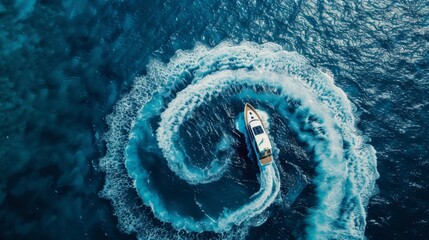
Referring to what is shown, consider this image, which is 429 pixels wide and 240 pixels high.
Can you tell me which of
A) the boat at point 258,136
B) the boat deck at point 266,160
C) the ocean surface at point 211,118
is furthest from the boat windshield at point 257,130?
the boat deck at point 266,160

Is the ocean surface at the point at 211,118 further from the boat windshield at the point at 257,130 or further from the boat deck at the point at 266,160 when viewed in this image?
the boat windshield at the point at 257,130

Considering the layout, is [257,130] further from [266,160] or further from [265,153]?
[266,160]

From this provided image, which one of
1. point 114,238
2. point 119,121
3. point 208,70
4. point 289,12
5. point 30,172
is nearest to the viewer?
point 114,238

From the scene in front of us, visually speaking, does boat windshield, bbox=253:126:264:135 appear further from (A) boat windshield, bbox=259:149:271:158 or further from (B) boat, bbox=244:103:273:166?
(A) boat windshield, bbox=259:149:271:158

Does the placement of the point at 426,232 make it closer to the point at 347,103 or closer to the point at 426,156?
the point at 426,156

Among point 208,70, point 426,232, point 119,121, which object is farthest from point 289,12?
point 426,232

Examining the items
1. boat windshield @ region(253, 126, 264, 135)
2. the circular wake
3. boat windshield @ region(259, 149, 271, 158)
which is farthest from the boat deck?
boat windshield @ region(253, 126, 264, 135)
